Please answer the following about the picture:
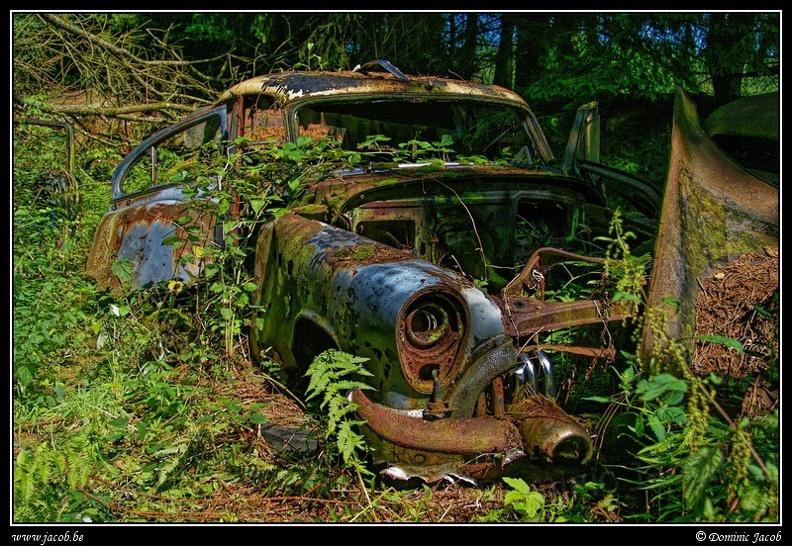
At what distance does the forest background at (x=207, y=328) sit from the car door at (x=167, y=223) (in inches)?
7.5

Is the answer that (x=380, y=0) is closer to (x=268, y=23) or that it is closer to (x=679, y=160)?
(x=679, y=160)

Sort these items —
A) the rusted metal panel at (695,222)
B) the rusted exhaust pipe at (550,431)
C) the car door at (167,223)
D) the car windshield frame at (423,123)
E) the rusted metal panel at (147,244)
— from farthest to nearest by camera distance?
the car windshield frame at (423,123) < the rusted metal panel at (147,244) < the car door at (167,223) < the rusted metal panel at (695,222) < the rusted exhaust pipe at (550,431)

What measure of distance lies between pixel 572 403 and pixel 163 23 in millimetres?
8656

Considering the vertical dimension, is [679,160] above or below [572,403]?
above

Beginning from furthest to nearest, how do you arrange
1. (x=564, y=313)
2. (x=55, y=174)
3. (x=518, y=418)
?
(x=55, y=174) → (x=564, y=313) → (x=518, y=418)

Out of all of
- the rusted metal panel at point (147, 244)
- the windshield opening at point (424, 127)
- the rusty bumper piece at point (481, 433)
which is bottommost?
the rusty bumper piece at point (481, 433)

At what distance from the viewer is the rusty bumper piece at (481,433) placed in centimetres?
247

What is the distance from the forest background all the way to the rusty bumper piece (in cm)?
16

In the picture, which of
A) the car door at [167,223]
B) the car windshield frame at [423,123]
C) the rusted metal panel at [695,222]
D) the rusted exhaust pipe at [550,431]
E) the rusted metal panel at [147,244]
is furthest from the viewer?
the car windshield frame at [423,123]

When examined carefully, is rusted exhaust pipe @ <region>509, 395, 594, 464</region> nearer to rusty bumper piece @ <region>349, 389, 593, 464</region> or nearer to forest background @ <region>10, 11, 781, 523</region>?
rusty bumper piece @ <region>349, 389, 593, 464</region>

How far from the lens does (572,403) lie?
3.07 metres

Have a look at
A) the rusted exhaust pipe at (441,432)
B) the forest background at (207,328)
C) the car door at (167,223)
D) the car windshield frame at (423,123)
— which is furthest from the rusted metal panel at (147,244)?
the rusted exhaust pipe at (441,432)

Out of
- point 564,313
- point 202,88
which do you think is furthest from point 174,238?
point 202,88

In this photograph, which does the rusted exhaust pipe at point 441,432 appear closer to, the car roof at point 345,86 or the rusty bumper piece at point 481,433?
the rusty bumper piece at point 481,433
